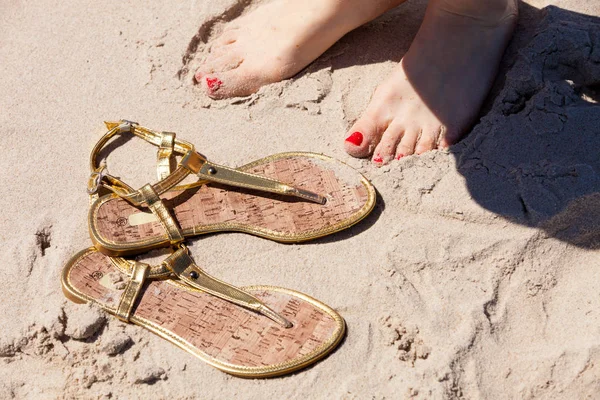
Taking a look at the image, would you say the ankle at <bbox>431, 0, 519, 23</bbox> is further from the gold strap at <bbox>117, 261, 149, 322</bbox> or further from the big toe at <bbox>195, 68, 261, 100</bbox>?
the gold strap at <bbox>117, 261, 149, 322</bbox>

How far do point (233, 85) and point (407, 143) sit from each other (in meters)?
0.53

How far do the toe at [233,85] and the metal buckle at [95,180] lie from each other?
403 mm

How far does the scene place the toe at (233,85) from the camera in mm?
1865

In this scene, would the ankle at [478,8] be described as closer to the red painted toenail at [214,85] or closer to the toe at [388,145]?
the toe at [388,145]

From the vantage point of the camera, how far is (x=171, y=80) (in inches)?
75.5

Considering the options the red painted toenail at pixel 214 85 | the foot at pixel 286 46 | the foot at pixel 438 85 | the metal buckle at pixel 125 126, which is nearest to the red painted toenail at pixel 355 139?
the foot at pixel 438 85

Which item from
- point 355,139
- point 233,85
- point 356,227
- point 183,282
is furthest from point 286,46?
point 183,282

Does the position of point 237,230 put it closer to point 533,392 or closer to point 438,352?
point 438,352

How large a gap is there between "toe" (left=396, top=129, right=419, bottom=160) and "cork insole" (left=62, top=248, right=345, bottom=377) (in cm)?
50

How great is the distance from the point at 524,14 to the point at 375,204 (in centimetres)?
83

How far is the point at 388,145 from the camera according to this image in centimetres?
171

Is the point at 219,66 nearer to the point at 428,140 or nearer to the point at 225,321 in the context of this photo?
the point at 428,140

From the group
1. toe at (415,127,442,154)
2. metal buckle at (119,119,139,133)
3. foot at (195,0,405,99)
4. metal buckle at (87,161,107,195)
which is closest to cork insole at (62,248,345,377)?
metal buckle at (87,161,107,195)

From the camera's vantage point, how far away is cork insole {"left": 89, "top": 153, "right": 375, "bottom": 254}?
5.10 ft
